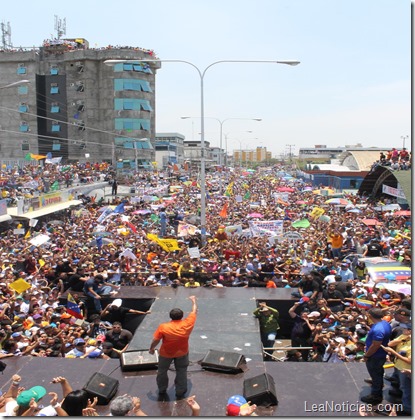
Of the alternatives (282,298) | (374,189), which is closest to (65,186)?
(374,189)

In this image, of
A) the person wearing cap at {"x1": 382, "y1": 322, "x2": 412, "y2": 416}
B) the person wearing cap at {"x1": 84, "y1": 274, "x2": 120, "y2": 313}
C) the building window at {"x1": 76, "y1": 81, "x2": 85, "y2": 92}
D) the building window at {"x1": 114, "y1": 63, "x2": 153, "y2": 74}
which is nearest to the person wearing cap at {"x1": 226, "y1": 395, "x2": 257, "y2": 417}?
the person wearing cap at {"x1": 382, "y1": 322, "x2": 412, "y2": 416}

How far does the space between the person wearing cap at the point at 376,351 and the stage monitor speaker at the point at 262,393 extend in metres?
1.18

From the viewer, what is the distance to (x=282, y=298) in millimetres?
10773

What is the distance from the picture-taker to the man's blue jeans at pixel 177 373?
6.01 metres

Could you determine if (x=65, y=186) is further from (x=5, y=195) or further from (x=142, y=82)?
(x=142, y=82)

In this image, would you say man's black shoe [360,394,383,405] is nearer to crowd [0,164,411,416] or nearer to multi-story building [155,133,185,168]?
crowd [0,164,411,416]

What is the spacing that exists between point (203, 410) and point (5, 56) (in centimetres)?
7388

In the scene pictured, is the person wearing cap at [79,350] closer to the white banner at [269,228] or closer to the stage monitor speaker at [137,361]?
the stage monitor speaker at [137,361]

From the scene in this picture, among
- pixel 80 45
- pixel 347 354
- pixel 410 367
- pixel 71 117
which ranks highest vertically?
pixel 80 45

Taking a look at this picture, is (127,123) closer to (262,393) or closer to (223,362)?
(223,362)

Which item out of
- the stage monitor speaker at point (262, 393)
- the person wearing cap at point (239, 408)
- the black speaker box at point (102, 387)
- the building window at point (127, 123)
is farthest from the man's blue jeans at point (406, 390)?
the building window at point (127, 123)

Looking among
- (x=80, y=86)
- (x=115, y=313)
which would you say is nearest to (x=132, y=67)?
(x=80, y=86)

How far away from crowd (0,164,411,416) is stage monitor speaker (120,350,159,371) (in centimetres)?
94

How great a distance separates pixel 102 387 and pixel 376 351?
350 centimetres
